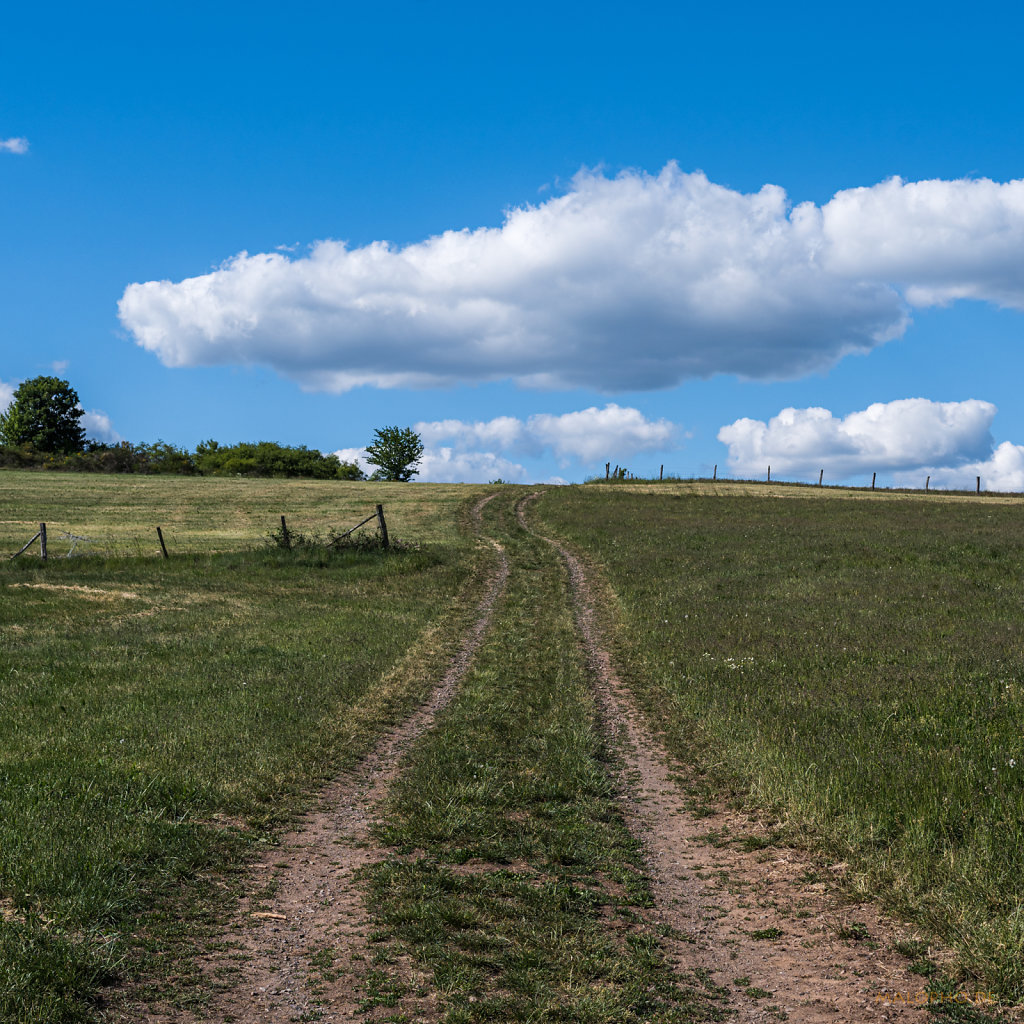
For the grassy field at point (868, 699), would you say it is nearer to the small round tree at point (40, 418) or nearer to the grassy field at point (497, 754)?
the grassy field at point (497, 754)

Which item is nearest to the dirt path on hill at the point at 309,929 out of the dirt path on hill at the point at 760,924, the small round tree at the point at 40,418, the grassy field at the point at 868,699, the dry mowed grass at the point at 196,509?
the dirt path on hill at the point at 760,924

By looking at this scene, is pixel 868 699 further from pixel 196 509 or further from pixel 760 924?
pixel 196 509

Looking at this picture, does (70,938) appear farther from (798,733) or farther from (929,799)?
(798,733)

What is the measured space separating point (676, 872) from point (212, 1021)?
4373 millimetres

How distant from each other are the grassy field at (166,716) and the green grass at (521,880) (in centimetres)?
158

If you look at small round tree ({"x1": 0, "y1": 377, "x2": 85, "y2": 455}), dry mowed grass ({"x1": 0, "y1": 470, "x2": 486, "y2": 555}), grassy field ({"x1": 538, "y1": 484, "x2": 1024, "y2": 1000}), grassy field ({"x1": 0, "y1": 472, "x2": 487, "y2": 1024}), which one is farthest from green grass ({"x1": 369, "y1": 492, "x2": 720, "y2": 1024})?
small round tree ({"x1": 0, "y1": 377, "x2": 85, "y2": 455})

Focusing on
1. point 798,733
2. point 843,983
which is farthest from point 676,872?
point 798,733

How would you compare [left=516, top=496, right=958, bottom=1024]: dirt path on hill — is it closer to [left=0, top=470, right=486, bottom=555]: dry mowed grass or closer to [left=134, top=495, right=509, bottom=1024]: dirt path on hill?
[left=134, top=495, right=509, bottom=1024]: dirt path on hill

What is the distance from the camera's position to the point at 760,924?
6957mm

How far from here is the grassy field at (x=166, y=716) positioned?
6.72 metres

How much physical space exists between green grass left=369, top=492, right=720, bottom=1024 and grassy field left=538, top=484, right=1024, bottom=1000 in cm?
198

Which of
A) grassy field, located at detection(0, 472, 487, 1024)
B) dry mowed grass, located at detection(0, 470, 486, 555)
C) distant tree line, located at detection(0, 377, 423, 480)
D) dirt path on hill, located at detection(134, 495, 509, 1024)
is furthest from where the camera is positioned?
distant tree line, located at detection(0, 377, 423, 480)

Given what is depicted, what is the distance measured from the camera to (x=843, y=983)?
5.97 meters

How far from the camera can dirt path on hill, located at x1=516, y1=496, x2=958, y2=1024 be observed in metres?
5.77
